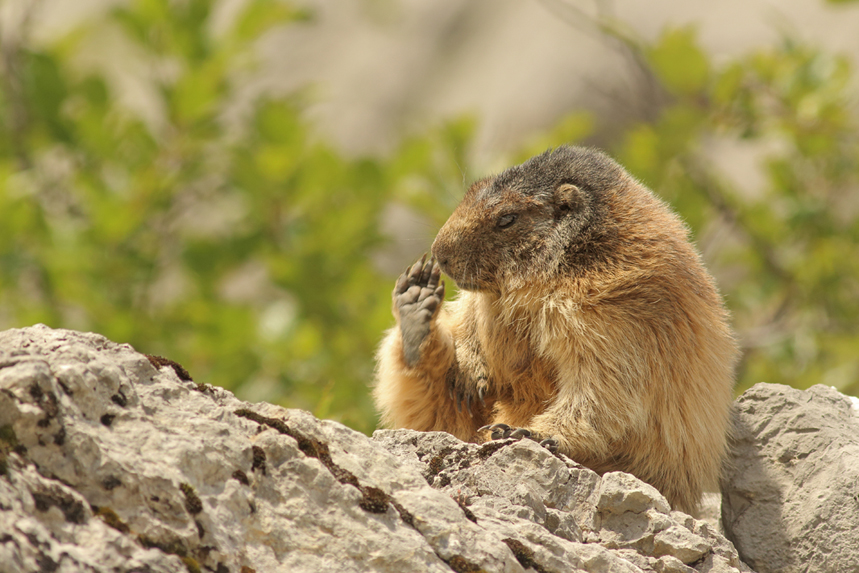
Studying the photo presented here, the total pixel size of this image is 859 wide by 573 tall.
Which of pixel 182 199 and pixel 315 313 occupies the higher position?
pixel 182 199

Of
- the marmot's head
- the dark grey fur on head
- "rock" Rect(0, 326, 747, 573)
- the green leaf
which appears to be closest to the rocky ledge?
"rock" Rect(0, 326, 747, 573)

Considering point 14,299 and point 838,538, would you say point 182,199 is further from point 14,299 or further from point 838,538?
point 838,538

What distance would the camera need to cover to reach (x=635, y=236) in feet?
15.5

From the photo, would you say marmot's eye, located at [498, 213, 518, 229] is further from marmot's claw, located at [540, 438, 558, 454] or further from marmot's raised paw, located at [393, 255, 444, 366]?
marmot's claw, located at [540, 438, 558, 454]

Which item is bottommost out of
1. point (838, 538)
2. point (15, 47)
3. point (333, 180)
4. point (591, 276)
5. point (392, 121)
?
point (838, 538)

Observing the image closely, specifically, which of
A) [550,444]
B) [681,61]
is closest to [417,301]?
[550,444]

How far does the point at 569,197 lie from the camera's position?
4.98m

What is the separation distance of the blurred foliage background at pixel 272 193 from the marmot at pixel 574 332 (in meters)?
2.62

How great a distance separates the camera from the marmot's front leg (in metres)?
5.18

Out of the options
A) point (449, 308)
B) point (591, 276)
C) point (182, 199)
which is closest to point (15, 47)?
point (182, 199)

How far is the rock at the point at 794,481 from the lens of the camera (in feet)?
14.0

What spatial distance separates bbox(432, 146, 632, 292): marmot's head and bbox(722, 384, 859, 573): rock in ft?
4.59

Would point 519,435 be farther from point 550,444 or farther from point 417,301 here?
point 417,301

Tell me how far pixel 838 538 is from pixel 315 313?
5.75 meters
